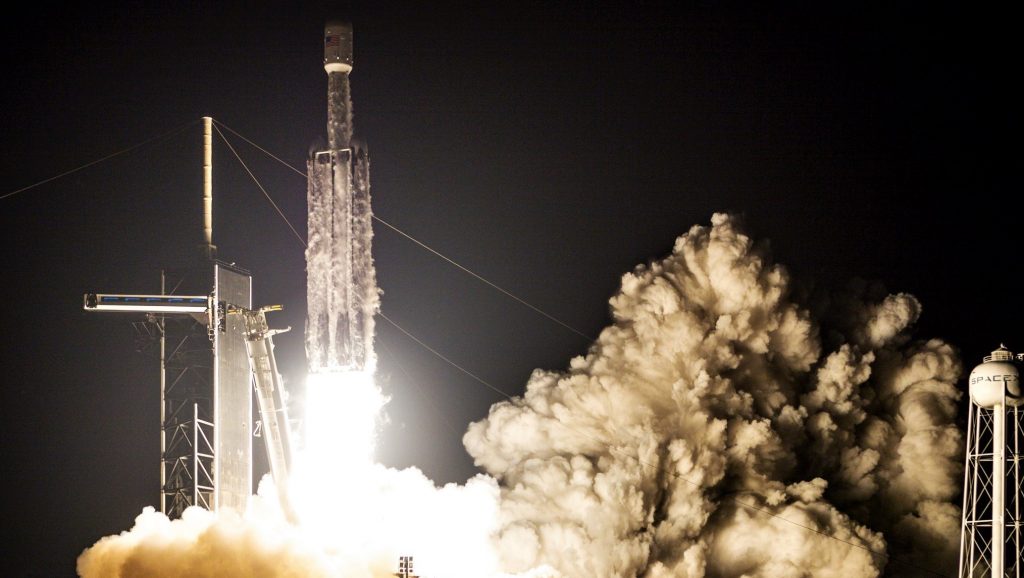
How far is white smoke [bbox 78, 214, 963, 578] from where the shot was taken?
45.0 metres

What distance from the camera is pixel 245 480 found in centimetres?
4666

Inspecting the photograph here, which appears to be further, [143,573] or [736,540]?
[736,540]

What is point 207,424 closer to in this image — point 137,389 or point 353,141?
point 137,389

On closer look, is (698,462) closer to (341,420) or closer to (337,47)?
(341,420)

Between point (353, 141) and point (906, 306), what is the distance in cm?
1500

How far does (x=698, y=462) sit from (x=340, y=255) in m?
9.59

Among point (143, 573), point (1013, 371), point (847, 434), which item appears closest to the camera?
point (143, 573)

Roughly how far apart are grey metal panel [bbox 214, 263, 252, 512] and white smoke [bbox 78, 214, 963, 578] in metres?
0.89

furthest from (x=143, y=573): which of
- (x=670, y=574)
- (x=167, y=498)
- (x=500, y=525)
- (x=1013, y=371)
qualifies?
(x=1013, y=371)

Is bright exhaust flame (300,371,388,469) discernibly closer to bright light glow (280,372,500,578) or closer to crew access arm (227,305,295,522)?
bright light glow (280,372,500,578)

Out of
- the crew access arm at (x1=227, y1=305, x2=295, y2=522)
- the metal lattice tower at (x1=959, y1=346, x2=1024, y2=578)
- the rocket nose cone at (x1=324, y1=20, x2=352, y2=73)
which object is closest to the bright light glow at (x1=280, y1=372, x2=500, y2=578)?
the crew access arm at (x1=227, y1=305, x2=295, y2=522)

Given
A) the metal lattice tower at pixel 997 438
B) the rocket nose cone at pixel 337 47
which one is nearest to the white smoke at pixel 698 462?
the metal lattice tower at pixel 997 438

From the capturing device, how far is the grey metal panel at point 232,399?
45.3 metres

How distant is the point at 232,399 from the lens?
46.1 metres
